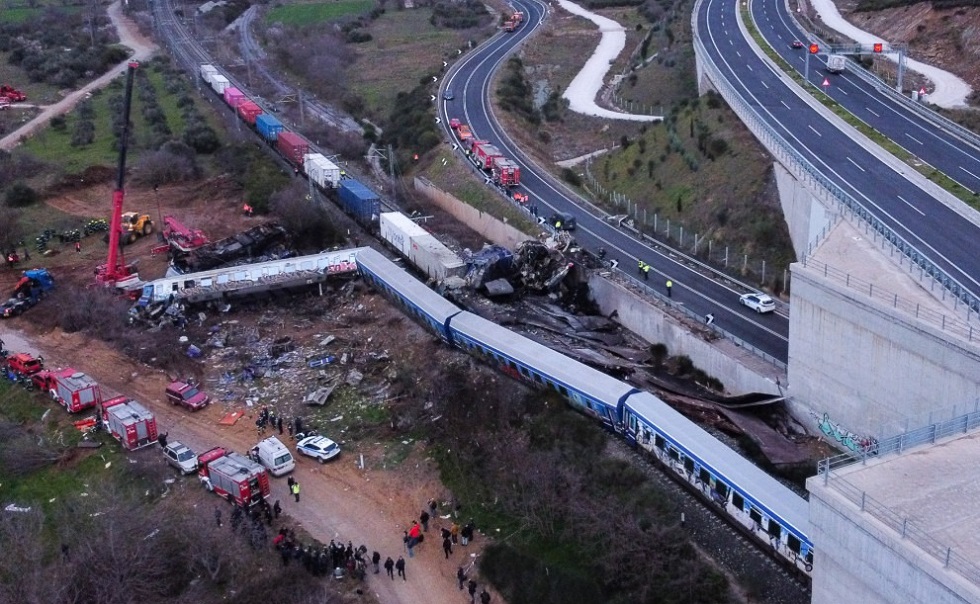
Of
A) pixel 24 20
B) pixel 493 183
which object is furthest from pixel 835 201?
pixel 24 20

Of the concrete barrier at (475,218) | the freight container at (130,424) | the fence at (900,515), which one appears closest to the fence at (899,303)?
the fence at (900,515)

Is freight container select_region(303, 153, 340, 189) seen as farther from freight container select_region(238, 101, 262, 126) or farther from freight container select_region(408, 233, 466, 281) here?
freight container select_region(238, 101, 262, 126)

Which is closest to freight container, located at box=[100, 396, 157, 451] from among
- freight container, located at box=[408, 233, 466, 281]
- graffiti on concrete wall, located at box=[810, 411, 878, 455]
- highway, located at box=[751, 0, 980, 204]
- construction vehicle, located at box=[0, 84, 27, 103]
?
freight container, located at box=[408, 233, 466, 281]

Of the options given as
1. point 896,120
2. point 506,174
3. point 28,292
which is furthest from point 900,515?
point 28,292

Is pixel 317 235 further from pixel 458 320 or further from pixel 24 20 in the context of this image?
pixel 24 20

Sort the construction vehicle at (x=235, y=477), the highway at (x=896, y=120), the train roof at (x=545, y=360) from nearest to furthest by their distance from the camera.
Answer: the construction vehicle at (x=235, y=477) < the train roof at (x=545, y=360) < the highway at (x=896, y=120)

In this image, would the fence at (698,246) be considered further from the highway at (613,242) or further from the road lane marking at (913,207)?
the road lane marking at (913,207)
